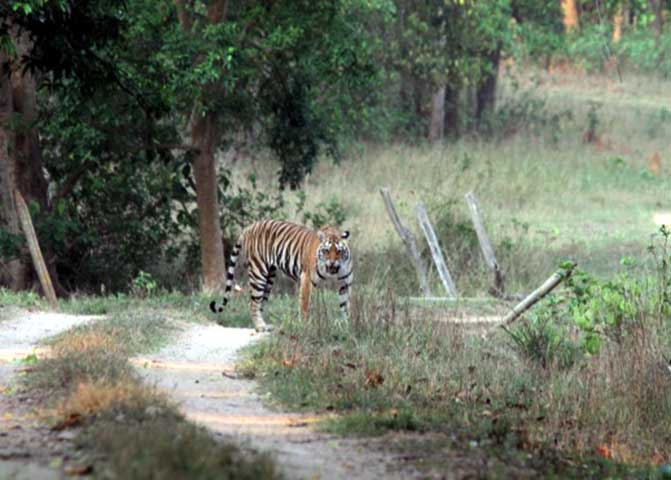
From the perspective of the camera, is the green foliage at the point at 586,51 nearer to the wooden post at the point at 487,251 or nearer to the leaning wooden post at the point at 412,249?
the wooden post at the point at 487,251

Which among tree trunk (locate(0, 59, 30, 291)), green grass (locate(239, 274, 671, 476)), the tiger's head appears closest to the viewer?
green grass (locate(239, 274, 671, 476))

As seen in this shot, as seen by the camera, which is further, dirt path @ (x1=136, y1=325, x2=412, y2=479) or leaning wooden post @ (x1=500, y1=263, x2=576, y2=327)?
leaning wooden post @ (x1=500, y1=263, x2=576, y2=327)

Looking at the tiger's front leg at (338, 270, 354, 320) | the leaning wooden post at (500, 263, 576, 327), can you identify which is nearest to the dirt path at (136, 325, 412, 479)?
the tiger's front leg at (338, 270, 354, 320)

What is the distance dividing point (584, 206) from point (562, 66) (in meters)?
18.0

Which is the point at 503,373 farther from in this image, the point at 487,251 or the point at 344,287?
the point at 487,251

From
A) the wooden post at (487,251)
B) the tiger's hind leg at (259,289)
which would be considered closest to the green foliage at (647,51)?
the wooden post at (487,251)

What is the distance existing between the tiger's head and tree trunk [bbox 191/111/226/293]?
17.0 feet

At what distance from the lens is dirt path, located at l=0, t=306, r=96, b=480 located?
6.79m

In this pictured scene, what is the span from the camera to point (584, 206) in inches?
1115

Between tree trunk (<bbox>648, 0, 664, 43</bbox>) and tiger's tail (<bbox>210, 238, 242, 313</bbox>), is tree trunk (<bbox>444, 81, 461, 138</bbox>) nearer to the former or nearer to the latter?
tree trunk (<bbox>648, 0, 664, 43</bbox>)

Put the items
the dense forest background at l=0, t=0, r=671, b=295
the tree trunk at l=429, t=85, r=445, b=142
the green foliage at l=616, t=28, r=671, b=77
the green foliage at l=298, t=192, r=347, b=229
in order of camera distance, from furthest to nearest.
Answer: the green foliage at l=616, t=28, r=671, b=77, the tree trunk at l=429, t=85, r=445, b=142, the green foliage at l=298, t=192, r=347, b=229, the dense forest background at l=0, t=0, r=671, b=295

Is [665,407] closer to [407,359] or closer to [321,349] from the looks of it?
[407,359]

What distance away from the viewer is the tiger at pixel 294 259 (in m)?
14.8

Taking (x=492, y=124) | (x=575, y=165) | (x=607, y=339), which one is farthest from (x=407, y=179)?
(x=607, y=339)
